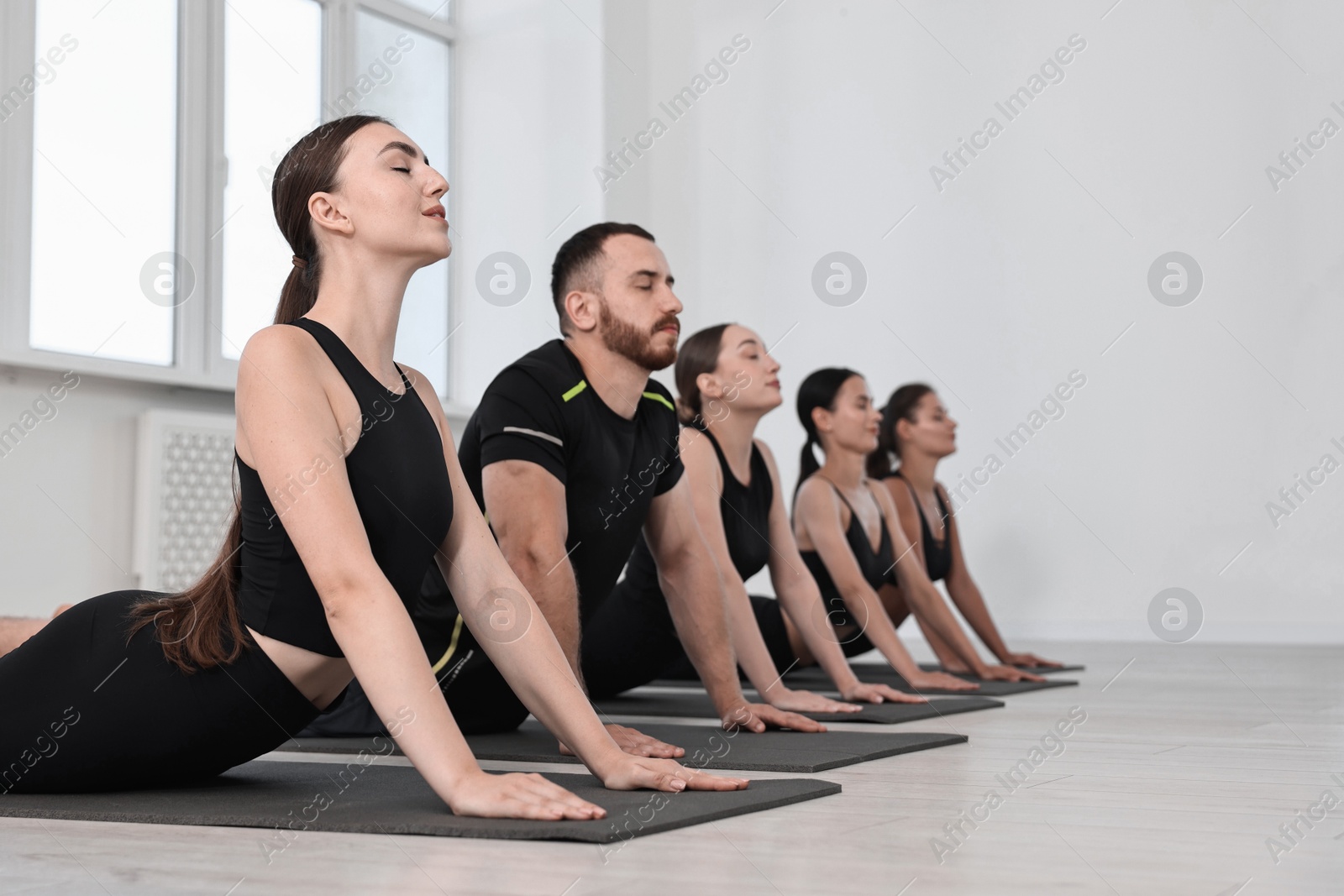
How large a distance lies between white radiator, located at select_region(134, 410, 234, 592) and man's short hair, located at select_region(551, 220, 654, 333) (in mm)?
2176

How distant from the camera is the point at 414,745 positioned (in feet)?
4.54

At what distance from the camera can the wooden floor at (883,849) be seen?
1.15m

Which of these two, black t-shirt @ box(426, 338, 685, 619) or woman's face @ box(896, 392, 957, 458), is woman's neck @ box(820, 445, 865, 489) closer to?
woman's face @ box(896, 392, 957, 458)

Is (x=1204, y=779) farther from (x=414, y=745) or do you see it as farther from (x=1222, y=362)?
(x=1222, y=362)

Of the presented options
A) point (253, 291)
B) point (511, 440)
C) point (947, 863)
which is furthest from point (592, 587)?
point (253, 291)

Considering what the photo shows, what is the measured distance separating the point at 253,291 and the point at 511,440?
10.2ft

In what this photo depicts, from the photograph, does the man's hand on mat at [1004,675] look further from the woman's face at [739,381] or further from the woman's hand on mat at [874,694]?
the woman's face at [739,381]

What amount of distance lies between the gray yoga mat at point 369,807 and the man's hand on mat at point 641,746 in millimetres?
242

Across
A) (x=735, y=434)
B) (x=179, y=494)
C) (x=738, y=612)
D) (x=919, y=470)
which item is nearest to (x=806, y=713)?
(x=738, y=612)

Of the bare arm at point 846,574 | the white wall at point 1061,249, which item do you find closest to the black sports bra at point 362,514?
the bare arm at point 846,574

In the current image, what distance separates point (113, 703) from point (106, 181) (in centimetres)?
331

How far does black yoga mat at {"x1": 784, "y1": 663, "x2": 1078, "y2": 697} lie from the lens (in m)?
3.47

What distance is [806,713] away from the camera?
2.75 metres

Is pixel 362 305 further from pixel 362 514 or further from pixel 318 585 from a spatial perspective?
pixel 318 585
